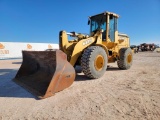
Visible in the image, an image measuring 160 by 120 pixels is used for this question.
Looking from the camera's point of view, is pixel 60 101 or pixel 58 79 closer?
pixel 60 101

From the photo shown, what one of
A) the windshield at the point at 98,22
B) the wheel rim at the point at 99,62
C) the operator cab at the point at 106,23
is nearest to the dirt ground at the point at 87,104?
the wheel rim at the point at 99,62

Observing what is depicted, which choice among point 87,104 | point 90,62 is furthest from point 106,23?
point 87,104

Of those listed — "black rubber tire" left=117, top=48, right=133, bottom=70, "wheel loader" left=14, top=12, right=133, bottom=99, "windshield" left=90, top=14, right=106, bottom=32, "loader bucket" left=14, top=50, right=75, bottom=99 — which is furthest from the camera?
"black rubber tire" left=117, top=48, right=133, bottom=70

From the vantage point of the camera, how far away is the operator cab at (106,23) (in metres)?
6.81

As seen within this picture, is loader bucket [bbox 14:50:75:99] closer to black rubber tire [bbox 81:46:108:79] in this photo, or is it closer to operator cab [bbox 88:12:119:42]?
black rubber tire [bbox 81:46:108:79]

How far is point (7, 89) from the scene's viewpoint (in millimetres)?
4527

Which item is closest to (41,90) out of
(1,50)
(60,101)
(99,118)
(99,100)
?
(60,101)

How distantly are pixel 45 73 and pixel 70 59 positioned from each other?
3.49ft

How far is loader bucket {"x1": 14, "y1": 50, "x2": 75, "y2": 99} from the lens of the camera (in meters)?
3.83

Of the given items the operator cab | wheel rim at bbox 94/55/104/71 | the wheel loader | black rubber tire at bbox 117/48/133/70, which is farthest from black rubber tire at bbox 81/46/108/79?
black rubber tire at bbox 117/48/133/70

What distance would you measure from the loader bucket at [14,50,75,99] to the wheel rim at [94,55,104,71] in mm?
1428

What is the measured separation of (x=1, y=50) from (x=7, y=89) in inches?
532

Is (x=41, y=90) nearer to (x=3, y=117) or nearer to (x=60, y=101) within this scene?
(x=60, y=101)

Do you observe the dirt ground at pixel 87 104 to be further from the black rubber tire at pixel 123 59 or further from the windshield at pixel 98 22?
the windshield at pixel 98 22
